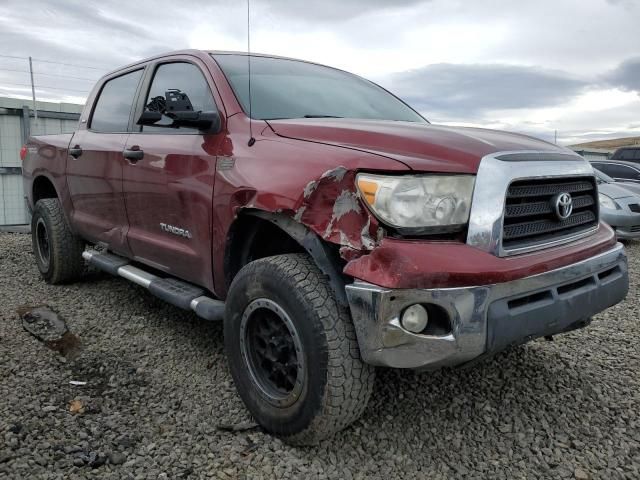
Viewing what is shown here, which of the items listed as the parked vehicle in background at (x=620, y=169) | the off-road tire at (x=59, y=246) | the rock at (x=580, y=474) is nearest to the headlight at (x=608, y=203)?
the parked vehicle in background at (x=620, y=169)

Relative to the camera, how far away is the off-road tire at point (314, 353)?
2.10 meters

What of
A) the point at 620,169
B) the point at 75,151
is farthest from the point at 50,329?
the point at 620,169

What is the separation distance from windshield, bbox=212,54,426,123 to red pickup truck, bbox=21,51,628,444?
0.01 m

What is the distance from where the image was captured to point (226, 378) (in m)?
3.04

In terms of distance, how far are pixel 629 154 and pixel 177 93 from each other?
17.3 metres

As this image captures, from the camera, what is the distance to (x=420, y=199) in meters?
2.02

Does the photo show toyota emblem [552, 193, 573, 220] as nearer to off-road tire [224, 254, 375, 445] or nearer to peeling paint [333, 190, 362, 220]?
peeling paint [333, 190, 362, 220]

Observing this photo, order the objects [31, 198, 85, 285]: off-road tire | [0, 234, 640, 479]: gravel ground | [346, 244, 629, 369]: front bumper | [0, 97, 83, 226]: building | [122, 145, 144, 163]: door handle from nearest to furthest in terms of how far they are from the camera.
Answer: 1. [346, 244, 629, 369]: front bumper
2. [0, 234, 640, 479]: gravel ground
3. [122, 145, 144, 163]: door handle
4. [31, 198, 85, 285]: off-road tire
5. [0, 97, 83, 226]: building

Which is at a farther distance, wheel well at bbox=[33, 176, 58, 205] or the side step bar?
wheel well at bbox=[33, 176, 58, 205]

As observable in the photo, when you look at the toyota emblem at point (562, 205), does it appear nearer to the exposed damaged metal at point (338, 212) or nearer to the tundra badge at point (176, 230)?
the exposed damaged metal at point (338, 212)

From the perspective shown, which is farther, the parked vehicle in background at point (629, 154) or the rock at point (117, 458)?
the parked vehicle in background at point (629, 154)

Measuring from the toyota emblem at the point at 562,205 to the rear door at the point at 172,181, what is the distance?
1.59 metres

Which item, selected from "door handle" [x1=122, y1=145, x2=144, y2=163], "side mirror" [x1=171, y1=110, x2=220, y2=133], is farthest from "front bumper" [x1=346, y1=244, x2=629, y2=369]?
"door handle" [x1=122, y1=145, x2=144, y2=163]

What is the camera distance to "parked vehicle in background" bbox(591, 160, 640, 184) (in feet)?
39.4
